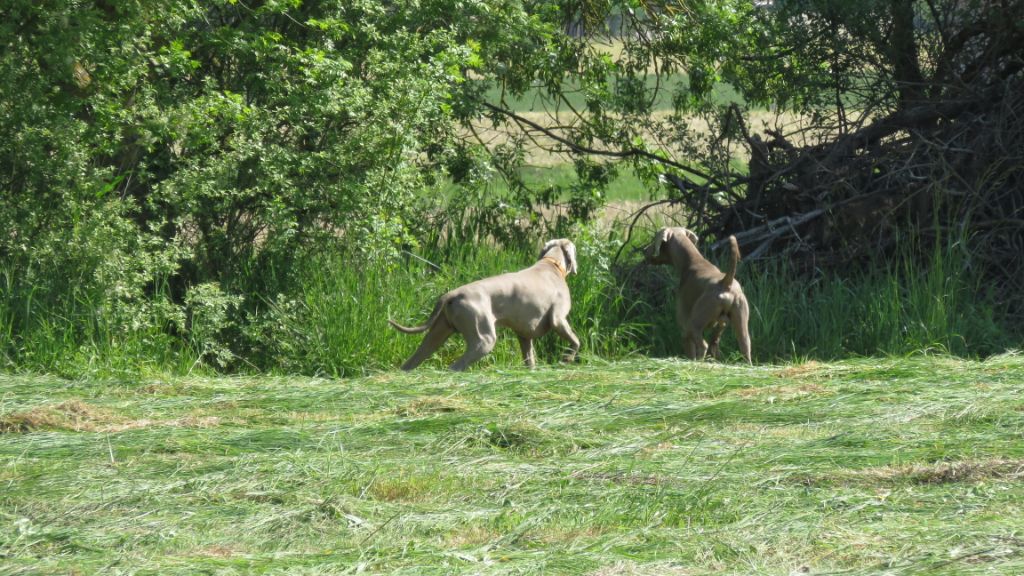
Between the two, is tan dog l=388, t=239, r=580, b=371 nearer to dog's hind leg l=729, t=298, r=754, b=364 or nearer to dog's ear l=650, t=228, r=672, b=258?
dog's ear l=650, t=228, r=672, b=258

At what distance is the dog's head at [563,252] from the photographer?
10.5 metres

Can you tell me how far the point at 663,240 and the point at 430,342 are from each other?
2173 mm

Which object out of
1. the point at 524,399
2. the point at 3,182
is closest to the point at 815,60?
the point at 524,399

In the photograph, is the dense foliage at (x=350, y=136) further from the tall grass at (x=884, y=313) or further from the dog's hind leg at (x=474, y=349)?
the dog's hind leg at (x=474, y=349)

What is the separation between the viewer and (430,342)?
9.76 meters

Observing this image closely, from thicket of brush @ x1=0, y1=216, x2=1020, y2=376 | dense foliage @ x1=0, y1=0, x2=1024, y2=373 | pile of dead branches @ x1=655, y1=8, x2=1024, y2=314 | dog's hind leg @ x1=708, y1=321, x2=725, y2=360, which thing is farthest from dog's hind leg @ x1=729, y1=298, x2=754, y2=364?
pile of dead branches @ x1=655, y1=8, x2=1024, y2=314

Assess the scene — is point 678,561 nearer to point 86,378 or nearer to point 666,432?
point 666,432

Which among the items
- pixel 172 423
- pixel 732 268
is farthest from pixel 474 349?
pixel 172 423

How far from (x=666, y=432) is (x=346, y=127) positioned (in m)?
5.21

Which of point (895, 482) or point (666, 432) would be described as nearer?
point (895, 482)

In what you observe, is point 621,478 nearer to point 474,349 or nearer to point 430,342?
point 474,349

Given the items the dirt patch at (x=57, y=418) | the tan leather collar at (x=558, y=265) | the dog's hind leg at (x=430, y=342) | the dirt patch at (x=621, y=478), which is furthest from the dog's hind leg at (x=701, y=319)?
the dirt patch at (x=57, y=418)

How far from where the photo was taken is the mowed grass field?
464 centimetres

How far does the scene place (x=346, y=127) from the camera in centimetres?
1103
